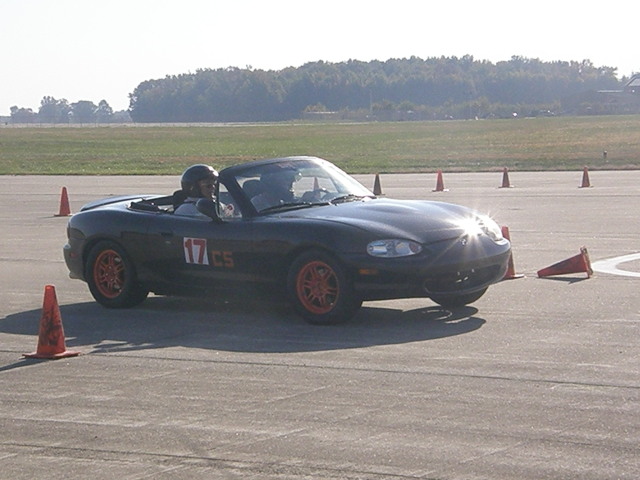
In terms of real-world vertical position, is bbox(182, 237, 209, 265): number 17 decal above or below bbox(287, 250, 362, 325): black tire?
above

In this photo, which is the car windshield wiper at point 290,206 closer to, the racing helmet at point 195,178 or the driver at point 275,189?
the driver at point 275,189

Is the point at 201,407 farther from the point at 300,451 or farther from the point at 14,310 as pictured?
the point at 14,310

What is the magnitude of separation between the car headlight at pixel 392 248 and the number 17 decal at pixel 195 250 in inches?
66.0

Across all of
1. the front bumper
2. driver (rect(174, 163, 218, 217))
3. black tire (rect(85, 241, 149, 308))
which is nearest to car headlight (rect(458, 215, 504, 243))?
the front bumper

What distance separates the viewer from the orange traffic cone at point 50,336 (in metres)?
8.41

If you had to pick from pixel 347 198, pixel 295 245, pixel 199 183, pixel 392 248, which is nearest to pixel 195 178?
pixel 199 183

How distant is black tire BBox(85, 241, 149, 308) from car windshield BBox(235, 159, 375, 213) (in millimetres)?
1392

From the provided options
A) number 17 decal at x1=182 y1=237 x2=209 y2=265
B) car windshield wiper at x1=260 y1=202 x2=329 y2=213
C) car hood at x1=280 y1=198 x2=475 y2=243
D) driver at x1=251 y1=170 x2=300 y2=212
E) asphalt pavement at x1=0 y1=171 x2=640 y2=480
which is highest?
driver at x1=251 y1=170 x2=300 y2=212

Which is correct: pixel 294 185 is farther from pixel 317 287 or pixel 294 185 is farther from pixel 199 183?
pixel 317 287

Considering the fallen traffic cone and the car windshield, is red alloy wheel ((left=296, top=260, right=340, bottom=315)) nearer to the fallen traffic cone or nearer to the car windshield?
the car windshield

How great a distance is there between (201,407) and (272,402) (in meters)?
0.41

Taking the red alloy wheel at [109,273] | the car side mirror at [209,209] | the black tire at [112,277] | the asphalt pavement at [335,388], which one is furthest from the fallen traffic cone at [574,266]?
the red alloy wheel at [109,273]

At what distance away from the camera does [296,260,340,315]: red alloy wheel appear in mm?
9250

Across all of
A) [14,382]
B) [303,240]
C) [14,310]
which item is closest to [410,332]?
[303,240]
